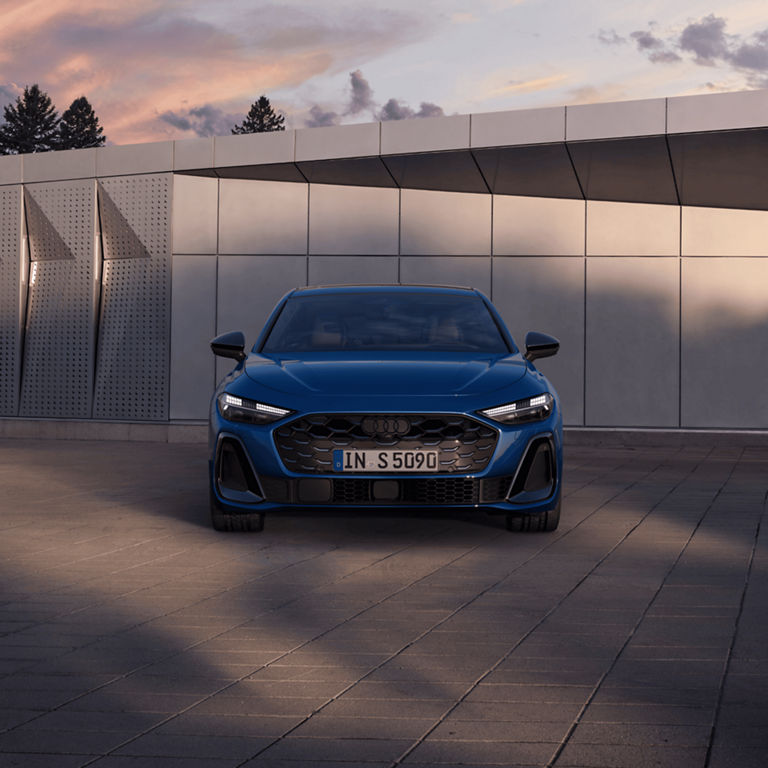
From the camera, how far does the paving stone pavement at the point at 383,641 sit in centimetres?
325

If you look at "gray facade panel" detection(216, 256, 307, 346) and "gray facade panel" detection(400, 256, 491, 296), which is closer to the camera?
"gray facade panel" detection(400, 256, 491, 296)

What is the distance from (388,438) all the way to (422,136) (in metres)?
10.7

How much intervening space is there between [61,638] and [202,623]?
0.55 metres

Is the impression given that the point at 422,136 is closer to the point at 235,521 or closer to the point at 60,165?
the point at 60,165

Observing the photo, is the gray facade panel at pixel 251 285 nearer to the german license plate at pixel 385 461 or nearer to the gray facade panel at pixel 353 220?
the gray facade panel at pixel 353 220

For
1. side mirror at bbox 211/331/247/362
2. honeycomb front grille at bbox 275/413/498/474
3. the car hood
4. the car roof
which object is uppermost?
the car roof

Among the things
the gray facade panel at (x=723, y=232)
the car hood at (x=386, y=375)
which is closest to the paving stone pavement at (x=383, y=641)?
the car hood at (x=386, y=375)

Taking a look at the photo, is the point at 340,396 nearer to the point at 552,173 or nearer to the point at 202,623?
the point at 202,623

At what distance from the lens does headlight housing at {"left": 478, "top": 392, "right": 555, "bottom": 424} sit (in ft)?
22.1

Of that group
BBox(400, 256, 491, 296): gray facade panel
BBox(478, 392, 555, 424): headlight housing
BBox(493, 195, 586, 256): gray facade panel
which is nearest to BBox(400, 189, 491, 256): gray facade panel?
BBox(400, 256, 491, 296): gray facade panel

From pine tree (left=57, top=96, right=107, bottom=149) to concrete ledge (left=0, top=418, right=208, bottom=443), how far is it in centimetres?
7284

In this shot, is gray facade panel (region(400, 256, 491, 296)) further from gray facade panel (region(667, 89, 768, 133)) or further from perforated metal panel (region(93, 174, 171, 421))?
gray facade panel (region(667, 89, 768, 133))

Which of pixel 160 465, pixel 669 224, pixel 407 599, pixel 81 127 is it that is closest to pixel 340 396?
pixel 407 599

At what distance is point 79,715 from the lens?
11.5 ft
